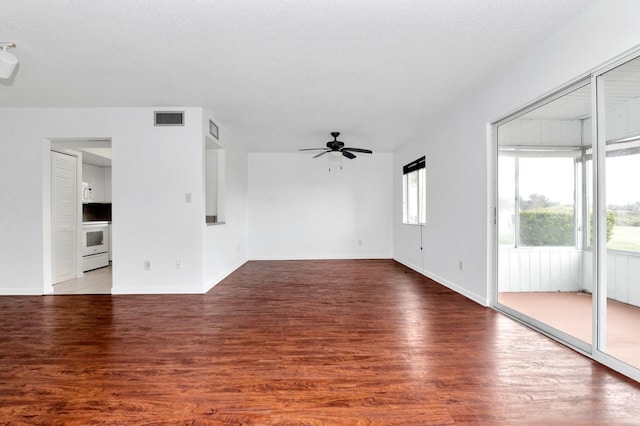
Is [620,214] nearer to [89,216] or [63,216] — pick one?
[63,216]

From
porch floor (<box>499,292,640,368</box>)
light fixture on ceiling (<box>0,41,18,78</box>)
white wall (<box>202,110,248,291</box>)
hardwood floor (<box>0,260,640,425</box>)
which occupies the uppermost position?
light fixture on ceiling (<box>0,41,18,78</box>)

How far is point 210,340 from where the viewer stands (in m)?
2.60

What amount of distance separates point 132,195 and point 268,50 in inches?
109

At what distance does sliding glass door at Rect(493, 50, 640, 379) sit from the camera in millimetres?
2129

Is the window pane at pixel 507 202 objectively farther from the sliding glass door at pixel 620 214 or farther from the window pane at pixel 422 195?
the window pane at pixel 422 195

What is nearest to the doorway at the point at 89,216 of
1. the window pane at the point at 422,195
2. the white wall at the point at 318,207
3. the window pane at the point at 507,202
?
the white wall at the point at 318,207

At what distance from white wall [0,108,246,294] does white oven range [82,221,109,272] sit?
1.58m

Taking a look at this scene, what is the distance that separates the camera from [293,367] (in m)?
2.12

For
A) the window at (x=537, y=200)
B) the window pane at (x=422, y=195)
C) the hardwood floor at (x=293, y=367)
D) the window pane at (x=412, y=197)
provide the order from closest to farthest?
the hardwood floor at (x=293, y=367) → the window at (x=537, y=200) → the window pane at (x=422, y=195) → the window pane at (x=412, y=197)

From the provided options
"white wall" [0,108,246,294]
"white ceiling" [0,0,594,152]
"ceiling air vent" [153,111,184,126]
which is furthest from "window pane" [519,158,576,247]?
"ceiling air vent" [153,111,184,126]

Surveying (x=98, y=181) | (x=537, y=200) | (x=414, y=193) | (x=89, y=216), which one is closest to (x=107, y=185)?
(x=98, y=181)

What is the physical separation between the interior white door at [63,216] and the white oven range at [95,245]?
61 centimetres

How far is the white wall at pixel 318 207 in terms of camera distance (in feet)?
24.2

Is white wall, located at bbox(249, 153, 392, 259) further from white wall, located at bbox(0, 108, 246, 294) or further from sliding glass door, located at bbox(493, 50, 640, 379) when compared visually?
sliding glass door, located at bbox(493, 50, 640, 379)
